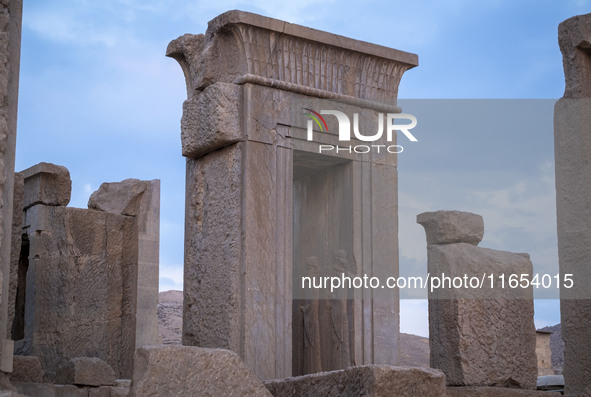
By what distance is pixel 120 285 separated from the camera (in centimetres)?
1023

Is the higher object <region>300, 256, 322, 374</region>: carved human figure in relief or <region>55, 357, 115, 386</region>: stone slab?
<region>300, 256, 322, 374</region>: carved human figure in relief

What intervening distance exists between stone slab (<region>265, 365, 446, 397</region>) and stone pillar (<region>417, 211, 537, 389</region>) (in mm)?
2198

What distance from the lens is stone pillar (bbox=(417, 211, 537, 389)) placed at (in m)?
6.44

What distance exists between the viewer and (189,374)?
3920mm

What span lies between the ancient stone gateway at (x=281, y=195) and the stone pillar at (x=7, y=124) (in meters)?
2.20

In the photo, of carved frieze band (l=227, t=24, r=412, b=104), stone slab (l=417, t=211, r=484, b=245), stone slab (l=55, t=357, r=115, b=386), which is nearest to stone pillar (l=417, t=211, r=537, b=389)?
stone slab (l=417, t=211, r=484, b=245)

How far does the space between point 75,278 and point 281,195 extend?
3.72 meters

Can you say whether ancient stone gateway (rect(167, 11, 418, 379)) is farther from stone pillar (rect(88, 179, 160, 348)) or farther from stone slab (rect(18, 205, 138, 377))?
stone pillar (rect(88, 179, 160, 348))

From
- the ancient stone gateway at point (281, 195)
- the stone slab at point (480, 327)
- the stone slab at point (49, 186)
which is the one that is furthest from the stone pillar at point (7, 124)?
the stone slab at point (49, 186)

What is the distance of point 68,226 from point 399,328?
424 cm

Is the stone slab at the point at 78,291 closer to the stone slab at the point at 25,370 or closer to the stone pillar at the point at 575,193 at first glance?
the stone slab at the point at 25,370

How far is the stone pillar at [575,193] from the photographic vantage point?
6.33 m

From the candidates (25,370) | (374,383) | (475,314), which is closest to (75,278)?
(25,370)

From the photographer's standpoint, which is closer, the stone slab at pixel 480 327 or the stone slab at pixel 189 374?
the stone slab at pixel 189 374
